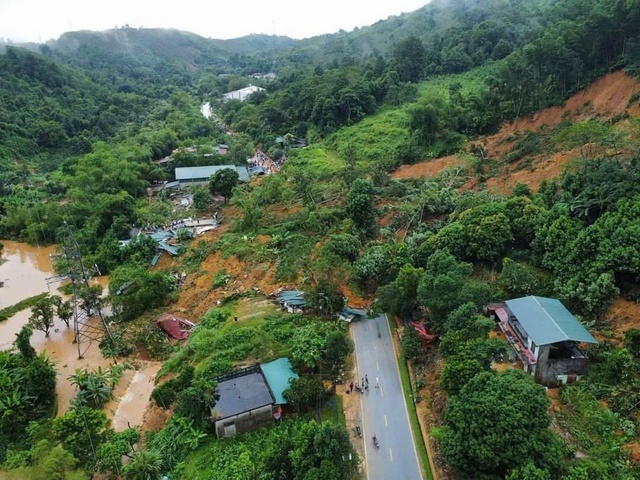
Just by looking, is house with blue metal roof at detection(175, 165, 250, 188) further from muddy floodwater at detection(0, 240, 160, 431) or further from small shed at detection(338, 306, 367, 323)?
small shed at detection(338, 306, 367, 323)

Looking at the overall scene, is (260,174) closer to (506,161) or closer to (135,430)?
(506,161)

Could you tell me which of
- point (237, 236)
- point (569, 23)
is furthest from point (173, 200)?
point (569, 23)

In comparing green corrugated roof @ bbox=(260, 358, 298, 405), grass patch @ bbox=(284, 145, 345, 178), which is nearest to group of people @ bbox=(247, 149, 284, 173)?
grass patch @ bbox=(284, 145, 345, 178)

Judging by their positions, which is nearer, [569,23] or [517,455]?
[517,455]

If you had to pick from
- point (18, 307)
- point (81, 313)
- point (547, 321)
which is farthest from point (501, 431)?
point (18, 307)

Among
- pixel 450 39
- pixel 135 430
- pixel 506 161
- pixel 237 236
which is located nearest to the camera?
pixel 135 430

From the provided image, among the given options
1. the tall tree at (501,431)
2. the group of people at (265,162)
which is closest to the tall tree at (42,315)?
the tall tree at (501,431)
